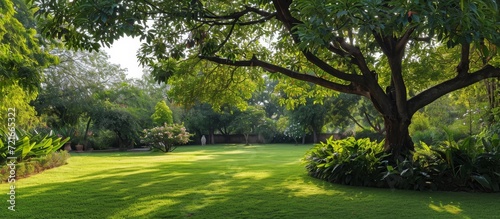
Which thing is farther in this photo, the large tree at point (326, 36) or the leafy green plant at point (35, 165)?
the leafy green plant at point (35, 165)

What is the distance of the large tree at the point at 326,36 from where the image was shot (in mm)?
4465

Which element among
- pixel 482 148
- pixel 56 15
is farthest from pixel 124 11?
pixel 482 148

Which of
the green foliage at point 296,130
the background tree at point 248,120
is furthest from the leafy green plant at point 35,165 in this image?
the background tree at point 248,120

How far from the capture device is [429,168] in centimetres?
798

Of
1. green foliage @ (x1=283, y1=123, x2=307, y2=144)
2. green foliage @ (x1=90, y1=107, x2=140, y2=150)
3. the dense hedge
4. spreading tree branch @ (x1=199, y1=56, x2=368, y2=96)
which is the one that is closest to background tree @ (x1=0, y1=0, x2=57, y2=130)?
spreading tree branch @ (x1=199, y1=56, x2=368, y2=96)

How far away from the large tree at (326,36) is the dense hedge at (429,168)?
80cm

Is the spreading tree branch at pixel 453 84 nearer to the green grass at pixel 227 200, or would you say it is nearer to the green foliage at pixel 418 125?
the green grass at pixel 227 200

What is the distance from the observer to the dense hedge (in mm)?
7586

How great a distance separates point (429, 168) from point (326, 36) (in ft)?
15.4

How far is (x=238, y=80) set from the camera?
1218 centimetres

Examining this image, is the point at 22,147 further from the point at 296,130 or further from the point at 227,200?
the point at 296,130

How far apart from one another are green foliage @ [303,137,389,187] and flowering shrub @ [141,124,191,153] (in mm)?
13509

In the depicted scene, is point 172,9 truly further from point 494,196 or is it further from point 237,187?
point 494,196

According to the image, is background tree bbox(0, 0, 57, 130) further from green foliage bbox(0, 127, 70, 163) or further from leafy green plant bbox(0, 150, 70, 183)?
leafy green plant bbox(0, 150, 70, 183)
